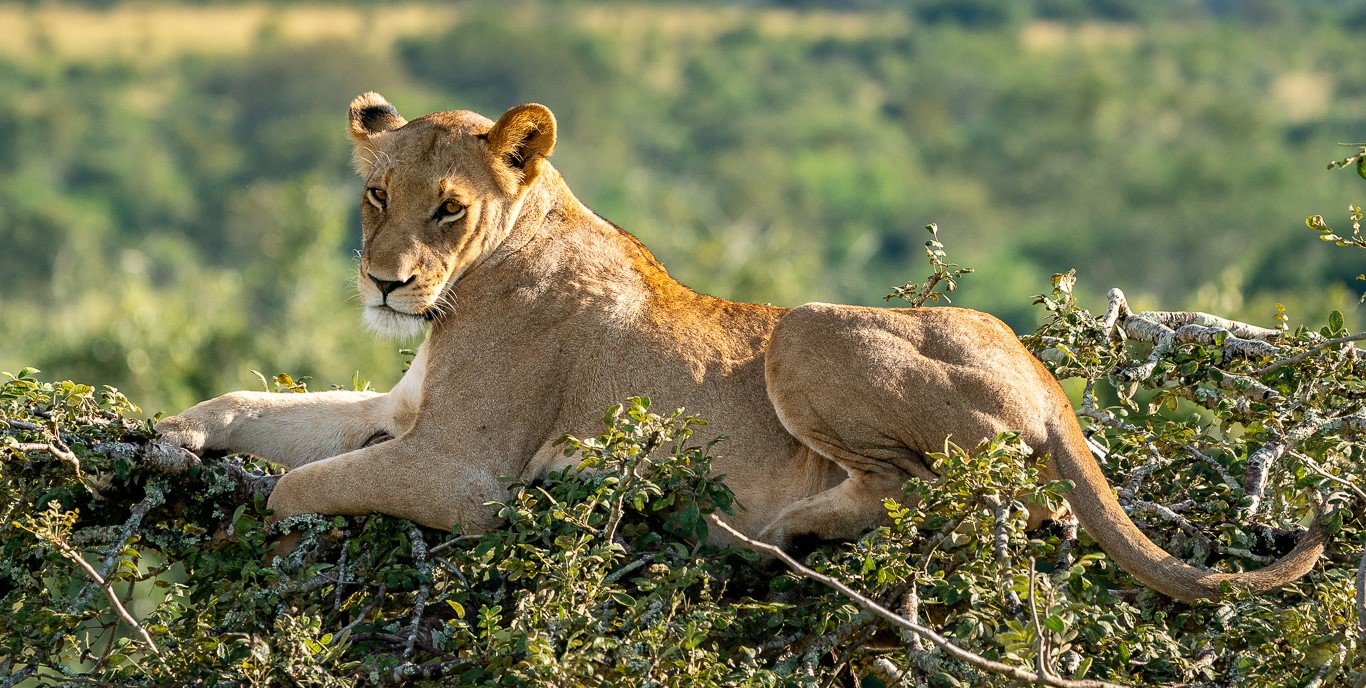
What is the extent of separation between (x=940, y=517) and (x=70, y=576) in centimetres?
265

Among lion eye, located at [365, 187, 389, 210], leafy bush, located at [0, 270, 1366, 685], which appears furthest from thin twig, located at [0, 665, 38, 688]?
lion eye, located at [365, 187, 389, 210]

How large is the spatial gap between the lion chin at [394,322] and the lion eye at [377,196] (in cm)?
37

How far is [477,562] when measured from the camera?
5.53 metres

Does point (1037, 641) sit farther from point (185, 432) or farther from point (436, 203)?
point (185, 432)

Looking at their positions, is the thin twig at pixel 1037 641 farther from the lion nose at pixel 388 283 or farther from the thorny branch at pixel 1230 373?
the lion nose at pixel 388 283

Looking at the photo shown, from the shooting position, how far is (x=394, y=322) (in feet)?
21.7

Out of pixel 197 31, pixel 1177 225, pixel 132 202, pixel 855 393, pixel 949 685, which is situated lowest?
pixel 949 685

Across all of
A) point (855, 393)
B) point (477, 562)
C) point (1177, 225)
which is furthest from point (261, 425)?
point (1177, 225)

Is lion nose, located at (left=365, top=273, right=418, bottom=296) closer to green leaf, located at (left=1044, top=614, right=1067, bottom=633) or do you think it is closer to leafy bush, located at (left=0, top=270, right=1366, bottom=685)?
leafy bush, located at (left=0, top=270, right=1366, bottom=685)

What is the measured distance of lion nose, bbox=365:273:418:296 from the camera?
254 inches

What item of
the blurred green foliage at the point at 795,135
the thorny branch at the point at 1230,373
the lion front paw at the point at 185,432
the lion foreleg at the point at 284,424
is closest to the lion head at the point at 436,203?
the lion foreleg at the point at 284,424

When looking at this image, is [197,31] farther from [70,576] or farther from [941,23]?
[70,576]

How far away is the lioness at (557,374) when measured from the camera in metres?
6.00

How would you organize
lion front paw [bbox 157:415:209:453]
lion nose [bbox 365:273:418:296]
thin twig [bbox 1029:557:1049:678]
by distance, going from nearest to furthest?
thin twig [bbox 1029:557:1049:678] → lion front paw [bbox 157:415:209:453] → lion nose [bbox 365:273:418:296]
